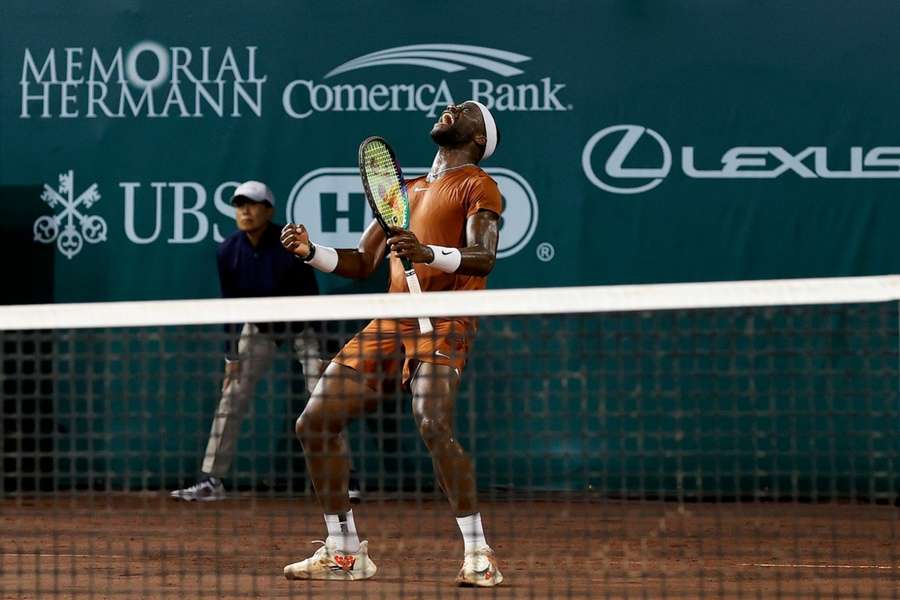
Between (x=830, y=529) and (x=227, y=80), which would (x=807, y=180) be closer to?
(x=830, y=529)

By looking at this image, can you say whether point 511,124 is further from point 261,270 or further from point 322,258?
point 322,258

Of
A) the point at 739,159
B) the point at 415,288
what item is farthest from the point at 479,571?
the point at 739,159

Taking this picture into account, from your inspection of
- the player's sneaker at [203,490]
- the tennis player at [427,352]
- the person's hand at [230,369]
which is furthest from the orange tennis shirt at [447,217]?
the player's sneaker at [203,490]

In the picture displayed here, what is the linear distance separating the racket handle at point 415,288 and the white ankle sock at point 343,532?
737 millimetres

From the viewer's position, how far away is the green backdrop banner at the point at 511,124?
27.4 feet

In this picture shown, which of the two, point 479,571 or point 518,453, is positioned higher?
point 518,453

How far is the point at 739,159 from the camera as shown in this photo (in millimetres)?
8375

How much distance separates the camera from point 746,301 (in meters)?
4.39

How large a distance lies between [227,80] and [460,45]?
48.0 inches

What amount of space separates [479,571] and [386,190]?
1.40 m

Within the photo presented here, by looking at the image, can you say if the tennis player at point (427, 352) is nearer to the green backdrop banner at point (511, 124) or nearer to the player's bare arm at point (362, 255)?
the player's bare arm at point (362, 255)

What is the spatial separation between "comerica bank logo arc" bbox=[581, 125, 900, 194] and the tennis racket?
99.6 inches

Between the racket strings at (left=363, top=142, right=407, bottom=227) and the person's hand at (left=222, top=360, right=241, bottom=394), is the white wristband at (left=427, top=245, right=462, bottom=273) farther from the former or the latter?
the person's hand at (left=222, top=360, right=241, bottom=394)

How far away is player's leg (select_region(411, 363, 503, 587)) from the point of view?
18.2ft
